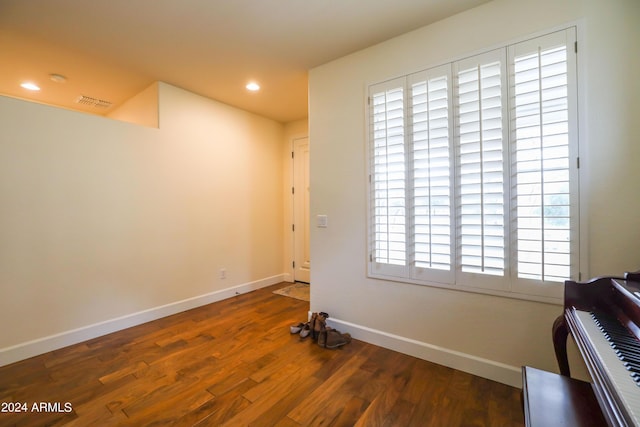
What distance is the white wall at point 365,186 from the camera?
5.04 ft

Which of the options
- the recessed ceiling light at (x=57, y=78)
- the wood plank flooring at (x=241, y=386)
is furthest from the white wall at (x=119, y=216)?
the recessed ceiling light at (x=57, y=78)

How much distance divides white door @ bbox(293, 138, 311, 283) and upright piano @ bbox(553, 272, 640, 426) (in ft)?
11.2

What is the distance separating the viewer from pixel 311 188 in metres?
2.76

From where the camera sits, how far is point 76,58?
2.57 metres

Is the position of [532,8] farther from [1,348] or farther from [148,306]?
[1,348]

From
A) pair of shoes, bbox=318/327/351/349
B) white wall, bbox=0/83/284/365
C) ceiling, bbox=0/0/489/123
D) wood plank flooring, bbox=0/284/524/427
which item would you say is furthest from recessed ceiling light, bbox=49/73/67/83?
pair of shoes, bbox=318/327/351/349

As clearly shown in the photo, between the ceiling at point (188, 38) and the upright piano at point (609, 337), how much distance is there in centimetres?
193

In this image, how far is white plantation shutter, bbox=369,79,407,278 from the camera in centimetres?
223

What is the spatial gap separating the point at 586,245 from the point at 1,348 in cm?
417

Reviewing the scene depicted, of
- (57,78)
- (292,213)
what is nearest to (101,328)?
(57,78)

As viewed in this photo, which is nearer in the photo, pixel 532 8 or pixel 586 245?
pixel 586 245

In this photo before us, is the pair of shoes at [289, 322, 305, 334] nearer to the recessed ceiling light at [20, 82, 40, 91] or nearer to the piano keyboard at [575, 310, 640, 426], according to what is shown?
the piano keyboard at [575, 310, 640, 426]

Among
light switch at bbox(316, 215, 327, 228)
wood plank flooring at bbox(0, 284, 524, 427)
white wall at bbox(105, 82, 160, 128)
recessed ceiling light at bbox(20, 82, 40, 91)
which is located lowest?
wood plank flooring at bbox(0, 284, 524, 427)

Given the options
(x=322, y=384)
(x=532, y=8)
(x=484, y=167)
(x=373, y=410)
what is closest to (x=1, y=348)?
(x=322, y=384)
